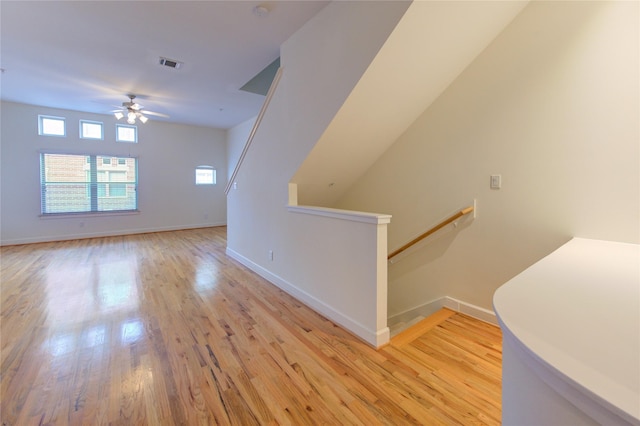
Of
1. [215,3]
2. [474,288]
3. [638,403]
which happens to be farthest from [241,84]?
[638,403]

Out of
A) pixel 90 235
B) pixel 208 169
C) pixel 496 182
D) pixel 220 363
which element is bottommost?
pixel 220 363

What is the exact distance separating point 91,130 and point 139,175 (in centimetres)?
133

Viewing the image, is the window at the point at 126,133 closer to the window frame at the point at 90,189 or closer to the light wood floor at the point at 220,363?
the window frame at the point at 90,189

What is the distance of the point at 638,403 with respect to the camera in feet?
1.49

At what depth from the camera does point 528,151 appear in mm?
2113

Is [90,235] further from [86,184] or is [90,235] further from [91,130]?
[91,130]

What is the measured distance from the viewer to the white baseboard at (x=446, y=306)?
2.40 m

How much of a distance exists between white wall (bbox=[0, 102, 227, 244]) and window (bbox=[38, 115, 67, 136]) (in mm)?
88

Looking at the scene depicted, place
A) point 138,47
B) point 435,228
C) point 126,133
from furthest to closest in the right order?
point 126,133 → point 138,47 → point 435,228

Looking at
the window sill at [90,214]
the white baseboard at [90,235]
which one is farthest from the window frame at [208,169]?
the window sill at [90,214]

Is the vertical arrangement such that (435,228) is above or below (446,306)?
above

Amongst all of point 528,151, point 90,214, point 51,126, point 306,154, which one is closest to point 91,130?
point 51,126

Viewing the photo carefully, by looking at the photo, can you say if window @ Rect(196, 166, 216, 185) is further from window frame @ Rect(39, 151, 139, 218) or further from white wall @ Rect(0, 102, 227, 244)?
window frame @ Rect(39, 151, 139, 218)

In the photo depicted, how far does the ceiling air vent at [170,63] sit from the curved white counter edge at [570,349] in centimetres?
428
